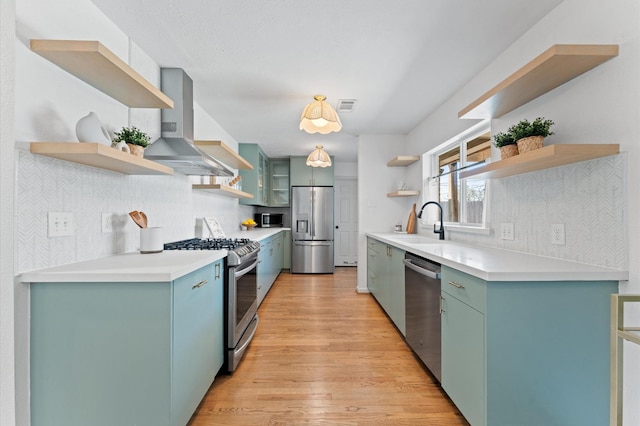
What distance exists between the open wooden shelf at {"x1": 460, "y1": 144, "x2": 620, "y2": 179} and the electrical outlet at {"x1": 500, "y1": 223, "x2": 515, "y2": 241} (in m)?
0.43

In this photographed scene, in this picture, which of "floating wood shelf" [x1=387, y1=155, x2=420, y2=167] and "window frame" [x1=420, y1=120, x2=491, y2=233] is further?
"floating wood shelf" [x1=387, y1=155, x2=420, y2=167]

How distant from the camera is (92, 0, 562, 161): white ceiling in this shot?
1.84m

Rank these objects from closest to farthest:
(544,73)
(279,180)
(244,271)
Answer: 1. (544,73)
2. (244,271)
3. (279,180)

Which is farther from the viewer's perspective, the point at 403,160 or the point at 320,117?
the point at 403,160

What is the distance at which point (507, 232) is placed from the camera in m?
2.30

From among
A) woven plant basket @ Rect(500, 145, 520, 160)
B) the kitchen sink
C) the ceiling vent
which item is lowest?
the kitchen sink

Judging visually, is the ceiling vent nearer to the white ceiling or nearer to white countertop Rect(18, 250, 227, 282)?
the white ceiling

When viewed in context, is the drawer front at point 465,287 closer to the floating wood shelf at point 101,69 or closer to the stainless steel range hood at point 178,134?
the stainless steel range hood at point 178,134

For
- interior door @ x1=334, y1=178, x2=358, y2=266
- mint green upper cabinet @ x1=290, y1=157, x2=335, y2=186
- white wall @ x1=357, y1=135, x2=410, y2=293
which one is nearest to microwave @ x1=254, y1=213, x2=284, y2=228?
mint green upper cabinet @ x1=290, y1=157, x2=335, y2=186

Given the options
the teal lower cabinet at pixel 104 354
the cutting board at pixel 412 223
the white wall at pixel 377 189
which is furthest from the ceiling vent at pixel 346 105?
the teal lower cabinet at pixel 104 354

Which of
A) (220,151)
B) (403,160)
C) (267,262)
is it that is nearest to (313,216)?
(267,262)

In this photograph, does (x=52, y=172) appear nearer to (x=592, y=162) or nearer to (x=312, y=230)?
(x=592, y=162)

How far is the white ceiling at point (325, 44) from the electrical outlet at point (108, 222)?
121 cm

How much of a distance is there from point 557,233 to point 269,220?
5.58m
